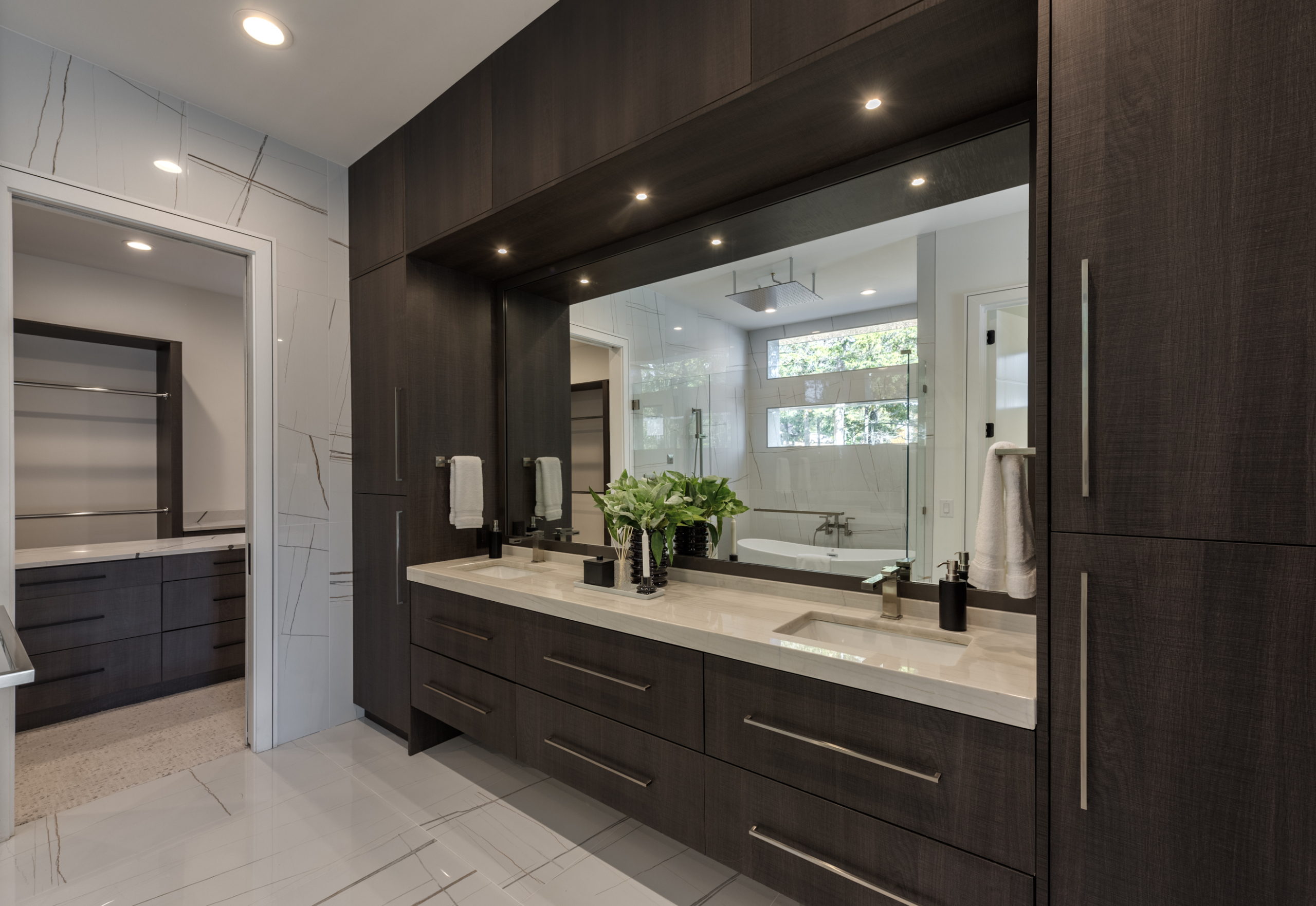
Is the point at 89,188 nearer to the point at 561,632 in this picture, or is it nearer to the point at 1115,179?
the point at 561,632

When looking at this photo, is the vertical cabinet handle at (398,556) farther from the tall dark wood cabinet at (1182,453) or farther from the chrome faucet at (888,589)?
the tall dark wood cabinet at (1182,453)

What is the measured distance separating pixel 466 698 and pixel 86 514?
2999mm

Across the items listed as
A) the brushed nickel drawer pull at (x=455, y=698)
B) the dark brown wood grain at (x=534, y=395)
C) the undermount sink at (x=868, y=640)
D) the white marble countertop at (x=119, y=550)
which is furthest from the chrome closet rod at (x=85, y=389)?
the undermount sink at (x=868, y=640)

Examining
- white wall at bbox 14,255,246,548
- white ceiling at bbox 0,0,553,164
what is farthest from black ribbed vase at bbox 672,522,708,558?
white wall at bbox 14,255,246,548

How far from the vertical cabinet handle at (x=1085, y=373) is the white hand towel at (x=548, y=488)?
6.63ft

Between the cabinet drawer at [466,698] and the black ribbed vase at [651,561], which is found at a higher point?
the black ribbed vase at [651,561]

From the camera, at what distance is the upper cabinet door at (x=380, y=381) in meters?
2.62

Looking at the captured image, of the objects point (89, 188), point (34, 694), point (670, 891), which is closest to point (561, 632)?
point (670, 891)

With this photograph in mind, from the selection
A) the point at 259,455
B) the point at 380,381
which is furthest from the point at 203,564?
the point at 380,381

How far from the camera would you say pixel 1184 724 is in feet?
3.14

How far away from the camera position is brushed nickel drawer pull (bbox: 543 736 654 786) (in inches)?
66.2

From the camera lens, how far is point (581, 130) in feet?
6.00

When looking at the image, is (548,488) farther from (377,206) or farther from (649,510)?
(377,206)

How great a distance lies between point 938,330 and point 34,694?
4175 mm
